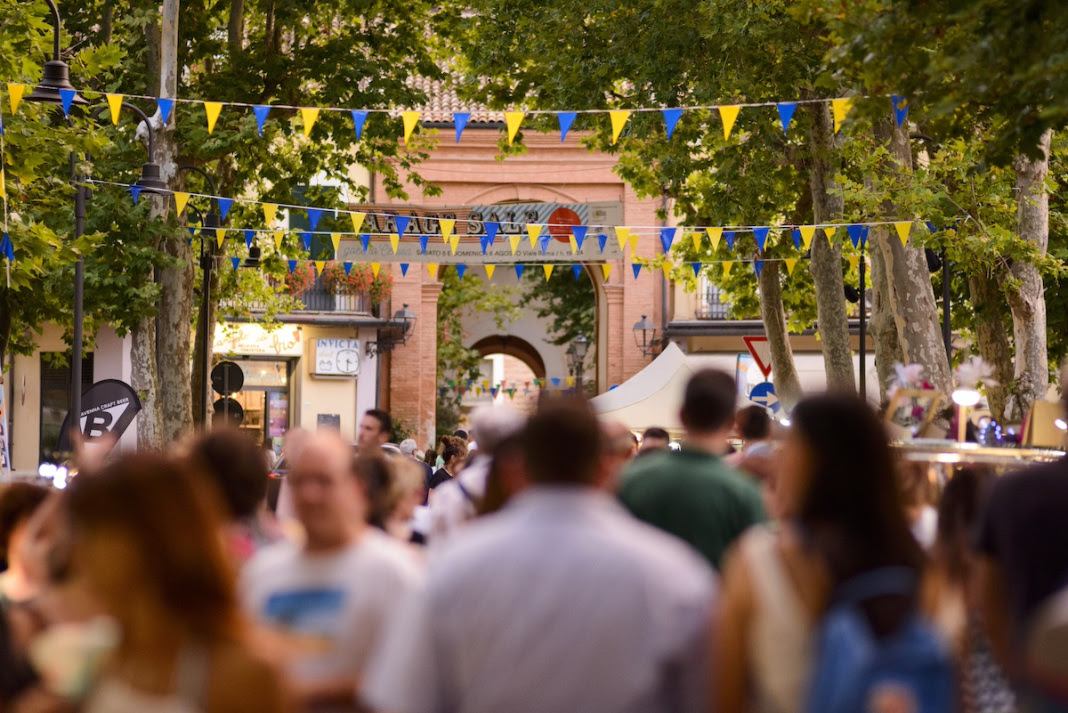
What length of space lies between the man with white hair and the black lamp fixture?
32162 millimetres

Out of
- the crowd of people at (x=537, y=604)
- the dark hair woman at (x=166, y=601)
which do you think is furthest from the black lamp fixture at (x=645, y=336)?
the dark hair woman at (x=166, y=601)

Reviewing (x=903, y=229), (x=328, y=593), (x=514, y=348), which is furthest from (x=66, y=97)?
(x=514, y=348)

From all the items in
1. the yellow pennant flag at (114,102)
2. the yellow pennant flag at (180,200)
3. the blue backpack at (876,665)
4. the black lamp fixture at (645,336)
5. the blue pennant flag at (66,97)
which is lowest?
the blue backpack at (876,665)

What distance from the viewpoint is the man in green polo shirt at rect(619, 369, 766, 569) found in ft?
17.3

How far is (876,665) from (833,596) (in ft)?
0.66

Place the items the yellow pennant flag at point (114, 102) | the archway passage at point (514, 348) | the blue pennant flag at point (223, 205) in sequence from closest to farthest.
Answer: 1. the yellow pennant flag at point (114, 102)
2. the blue pennant flag at point (223, 205)
3. the archway passage at point (514, 348)

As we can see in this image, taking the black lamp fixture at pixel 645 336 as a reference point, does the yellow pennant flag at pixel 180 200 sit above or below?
above

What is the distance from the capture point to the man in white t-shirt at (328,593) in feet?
13.0

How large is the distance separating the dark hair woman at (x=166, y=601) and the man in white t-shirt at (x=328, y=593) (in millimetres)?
765

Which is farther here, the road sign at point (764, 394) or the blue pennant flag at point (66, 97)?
the road sign at point (764, 394)

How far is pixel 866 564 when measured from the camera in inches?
139

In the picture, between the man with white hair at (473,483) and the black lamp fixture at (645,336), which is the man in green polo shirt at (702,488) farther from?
the black lamp fixture at (645,336)

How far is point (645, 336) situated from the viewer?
40.3 m

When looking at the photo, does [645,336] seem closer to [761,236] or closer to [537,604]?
[761,236]
